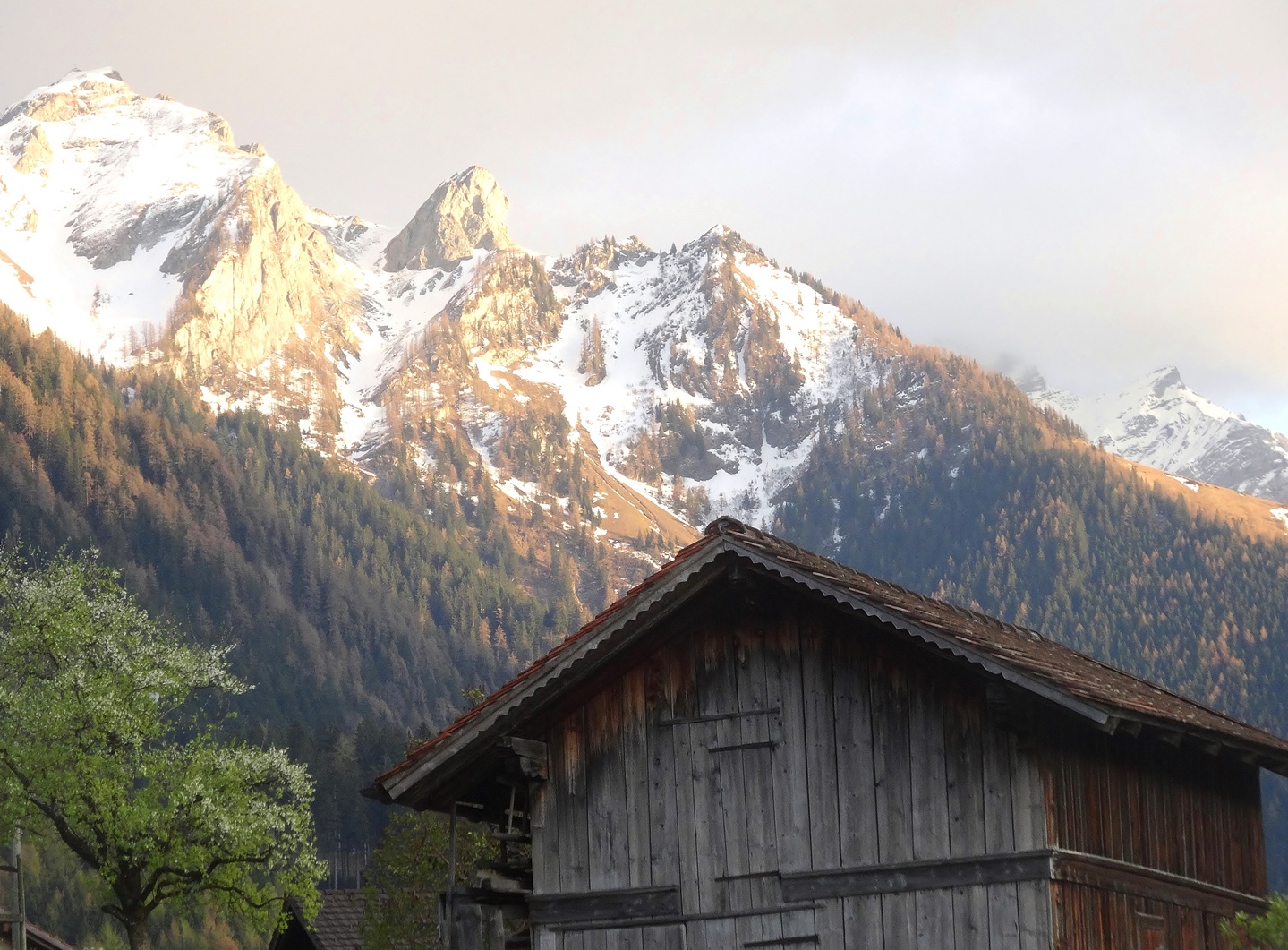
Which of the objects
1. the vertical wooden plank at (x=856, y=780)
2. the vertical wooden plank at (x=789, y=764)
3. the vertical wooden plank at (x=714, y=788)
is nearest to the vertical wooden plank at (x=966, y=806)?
the vertical wooden plank at (x=856, y=780)

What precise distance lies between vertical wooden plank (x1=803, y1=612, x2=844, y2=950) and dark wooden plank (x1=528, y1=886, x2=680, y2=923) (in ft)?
5.81

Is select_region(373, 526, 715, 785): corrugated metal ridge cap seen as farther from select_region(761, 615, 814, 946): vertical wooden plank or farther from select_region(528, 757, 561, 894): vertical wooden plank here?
select_region(761, 615, 814, 946): vertical wooden plank

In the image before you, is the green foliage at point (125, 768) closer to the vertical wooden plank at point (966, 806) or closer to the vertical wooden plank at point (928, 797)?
the vertical wooden plank at point (928, 797)

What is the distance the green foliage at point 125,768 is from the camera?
128 ft

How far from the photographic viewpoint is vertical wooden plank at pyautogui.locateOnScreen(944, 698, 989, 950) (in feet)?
61.3

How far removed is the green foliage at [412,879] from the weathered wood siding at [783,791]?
23232 mm

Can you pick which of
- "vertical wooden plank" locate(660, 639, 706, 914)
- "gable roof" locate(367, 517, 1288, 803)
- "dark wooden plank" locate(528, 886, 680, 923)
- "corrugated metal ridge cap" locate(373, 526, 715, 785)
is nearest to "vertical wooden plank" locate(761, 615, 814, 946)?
"vertical wooden plank" locate(660, 639, 706, 914)

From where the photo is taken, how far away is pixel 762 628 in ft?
67.3

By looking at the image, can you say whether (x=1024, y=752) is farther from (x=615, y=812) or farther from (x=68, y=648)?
(x=68, y=648)

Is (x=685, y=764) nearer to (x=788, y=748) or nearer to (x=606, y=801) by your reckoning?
(x=606, y=801)

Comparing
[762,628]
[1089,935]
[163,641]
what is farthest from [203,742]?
[1089,935]

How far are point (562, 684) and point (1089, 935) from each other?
6.43 m

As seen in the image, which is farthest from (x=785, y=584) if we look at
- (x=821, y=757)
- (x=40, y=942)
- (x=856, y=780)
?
(x=40, y=942)

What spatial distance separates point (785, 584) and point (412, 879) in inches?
1118
